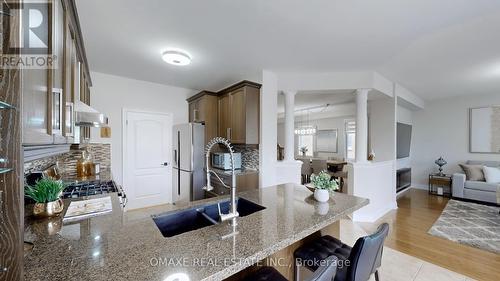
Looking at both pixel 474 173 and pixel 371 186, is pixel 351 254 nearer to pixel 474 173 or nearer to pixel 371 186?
pixel 371 186

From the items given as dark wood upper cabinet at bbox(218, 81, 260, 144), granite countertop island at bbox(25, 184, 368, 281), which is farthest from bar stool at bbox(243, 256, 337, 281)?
dark wood upper cabinet at bbox(218, 81, 260, 144)

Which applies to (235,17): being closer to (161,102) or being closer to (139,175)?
(161,102)

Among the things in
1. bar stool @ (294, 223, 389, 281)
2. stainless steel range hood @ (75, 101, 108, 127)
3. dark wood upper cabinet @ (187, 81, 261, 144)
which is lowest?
bar stool @ (294, 223, 389, 281)

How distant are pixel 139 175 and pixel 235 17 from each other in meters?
3.43

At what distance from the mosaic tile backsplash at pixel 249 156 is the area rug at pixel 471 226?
2846 mm

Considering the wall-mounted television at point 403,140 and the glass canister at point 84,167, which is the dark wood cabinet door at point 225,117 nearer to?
the glass canister at point 84,167

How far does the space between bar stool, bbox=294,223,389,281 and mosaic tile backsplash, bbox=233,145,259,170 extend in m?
1.98

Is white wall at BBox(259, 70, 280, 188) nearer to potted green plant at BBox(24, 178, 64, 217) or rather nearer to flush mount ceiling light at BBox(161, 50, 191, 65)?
flush mount ceiling light at BBox(161, 50, 191, 65)

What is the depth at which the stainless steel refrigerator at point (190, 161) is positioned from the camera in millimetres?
3594

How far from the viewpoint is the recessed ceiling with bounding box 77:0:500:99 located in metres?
1.76

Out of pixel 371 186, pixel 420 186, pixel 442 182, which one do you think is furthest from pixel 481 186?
pixel 371 186

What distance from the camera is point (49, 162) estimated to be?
232cm

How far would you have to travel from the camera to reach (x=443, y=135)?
17.8 ft

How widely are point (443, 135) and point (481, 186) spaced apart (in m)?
1.67
